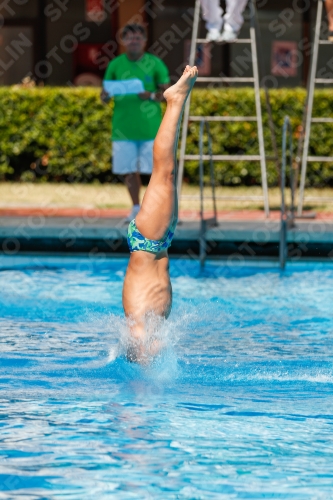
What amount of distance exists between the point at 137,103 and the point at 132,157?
541 millimetres

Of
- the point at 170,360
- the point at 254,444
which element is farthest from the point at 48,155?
the point at 254,444

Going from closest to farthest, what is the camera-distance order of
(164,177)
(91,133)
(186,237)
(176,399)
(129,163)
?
(176,399)
(164,177)
(186,237)
(129,163)
(91,133)

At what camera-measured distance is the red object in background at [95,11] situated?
1572 cm

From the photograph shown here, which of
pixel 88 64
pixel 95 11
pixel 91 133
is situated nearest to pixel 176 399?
Result: pixel 91 133

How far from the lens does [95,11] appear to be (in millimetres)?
15773

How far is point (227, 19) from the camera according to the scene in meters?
9.50

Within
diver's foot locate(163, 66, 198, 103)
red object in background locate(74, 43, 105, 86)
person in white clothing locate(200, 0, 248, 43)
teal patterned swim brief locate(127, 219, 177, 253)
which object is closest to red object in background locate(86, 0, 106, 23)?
red object in background locate(74, 43, 105, 86)

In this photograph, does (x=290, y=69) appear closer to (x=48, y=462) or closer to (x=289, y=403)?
(x=289, y=403)

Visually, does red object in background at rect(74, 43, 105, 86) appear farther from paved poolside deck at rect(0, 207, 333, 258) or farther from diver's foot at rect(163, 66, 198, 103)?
diver's foot at rect(163, 66, 198, 103)

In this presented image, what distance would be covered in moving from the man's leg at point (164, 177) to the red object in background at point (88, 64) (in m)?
11.2

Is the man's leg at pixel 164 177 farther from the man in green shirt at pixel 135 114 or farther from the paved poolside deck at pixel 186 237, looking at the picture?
the man in green shirt at pixel 135 114

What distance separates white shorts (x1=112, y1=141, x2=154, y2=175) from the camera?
31.0 ft

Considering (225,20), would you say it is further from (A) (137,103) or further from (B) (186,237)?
(B) (186,237)

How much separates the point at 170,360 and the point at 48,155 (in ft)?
29.3
